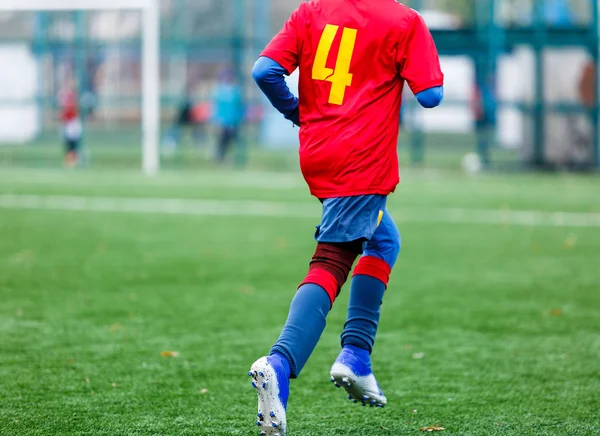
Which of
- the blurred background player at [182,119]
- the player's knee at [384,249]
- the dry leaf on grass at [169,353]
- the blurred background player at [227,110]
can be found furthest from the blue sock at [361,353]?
the blurred background player at [182,119]

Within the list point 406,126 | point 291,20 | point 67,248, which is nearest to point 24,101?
point 406,126

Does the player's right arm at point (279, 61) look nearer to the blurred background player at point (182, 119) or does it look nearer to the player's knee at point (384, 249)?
the player's knee at point (384, 249)

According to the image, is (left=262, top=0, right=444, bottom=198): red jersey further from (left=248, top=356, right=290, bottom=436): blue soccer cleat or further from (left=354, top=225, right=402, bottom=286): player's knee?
(left=248, top=356, right=290, bottom=436): blue soccer cleat

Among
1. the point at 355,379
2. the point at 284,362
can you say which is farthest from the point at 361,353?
the point at 284,362

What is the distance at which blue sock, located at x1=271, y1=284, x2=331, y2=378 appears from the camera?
3465 mm

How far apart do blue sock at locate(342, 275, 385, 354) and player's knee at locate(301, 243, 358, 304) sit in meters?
0.17

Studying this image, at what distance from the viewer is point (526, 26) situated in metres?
21.7

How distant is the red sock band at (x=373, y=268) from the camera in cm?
394

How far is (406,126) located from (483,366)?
20242 millimetres

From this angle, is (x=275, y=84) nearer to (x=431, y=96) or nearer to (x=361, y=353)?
(x=431, y=96)

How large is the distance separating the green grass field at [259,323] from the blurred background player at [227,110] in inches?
405

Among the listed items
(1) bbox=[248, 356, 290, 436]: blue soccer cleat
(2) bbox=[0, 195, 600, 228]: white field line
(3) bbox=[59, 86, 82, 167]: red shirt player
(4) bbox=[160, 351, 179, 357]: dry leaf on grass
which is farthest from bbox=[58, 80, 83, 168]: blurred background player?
(1) bbox=[248, 356, 290, 436]: blue soccer cleat

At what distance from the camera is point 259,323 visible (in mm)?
6094

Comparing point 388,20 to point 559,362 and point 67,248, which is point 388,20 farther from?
point 67,248
